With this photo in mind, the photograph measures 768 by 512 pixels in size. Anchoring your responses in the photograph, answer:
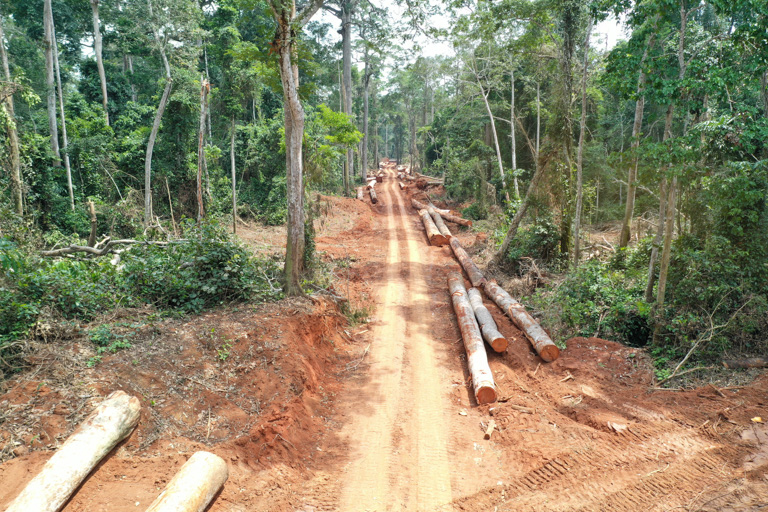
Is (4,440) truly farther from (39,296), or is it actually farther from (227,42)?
(227,42)

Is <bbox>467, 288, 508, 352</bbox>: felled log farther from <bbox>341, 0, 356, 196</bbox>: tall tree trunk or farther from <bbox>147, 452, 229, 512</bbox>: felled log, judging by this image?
<bbox>341, 0, 356, 196</bbox>: tall tree trunk

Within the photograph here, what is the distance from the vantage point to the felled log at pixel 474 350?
797cm

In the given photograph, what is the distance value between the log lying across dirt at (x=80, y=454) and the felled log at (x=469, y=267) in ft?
34.2

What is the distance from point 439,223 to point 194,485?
19021 millimetres

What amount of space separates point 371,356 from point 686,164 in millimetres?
7253

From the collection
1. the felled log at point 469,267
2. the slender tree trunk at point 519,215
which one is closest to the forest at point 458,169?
the slender tree trunk at point 519,215

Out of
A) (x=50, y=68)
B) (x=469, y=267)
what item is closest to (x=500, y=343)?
(x=469, y=267)

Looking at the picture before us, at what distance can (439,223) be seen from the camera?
22.7m

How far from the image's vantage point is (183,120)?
22359 millimetres

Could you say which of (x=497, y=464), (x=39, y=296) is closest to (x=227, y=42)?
(x=39, y=296)

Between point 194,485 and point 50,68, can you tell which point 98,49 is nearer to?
point 50,68

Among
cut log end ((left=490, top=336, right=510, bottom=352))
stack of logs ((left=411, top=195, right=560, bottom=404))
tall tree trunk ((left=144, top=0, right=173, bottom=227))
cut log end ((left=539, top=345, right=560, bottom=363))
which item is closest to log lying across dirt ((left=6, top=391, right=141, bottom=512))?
stack of logs ((left=411, top=195, right=560, bottom=404))

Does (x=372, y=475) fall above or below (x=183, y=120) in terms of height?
below

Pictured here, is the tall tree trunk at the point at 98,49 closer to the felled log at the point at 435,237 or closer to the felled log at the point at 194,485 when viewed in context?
the felled log at the point at 435,237
